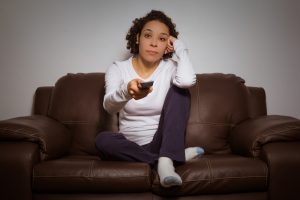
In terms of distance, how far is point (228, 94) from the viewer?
2135mm

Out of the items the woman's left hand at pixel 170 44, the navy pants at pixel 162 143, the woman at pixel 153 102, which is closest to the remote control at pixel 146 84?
the woman at pixel 153 102

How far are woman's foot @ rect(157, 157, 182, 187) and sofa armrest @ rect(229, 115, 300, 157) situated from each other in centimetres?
44

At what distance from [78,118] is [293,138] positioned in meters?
1.23

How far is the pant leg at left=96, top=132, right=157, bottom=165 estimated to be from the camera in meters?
1.63

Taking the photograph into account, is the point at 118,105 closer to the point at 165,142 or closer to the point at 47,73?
the point at 165,142

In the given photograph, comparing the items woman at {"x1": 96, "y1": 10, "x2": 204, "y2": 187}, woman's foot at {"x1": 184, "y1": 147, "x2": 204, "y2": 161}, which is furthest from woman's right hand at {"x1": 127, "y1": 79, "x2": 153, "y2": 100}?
woman's foot at {"x1": 184, "y1": 147, "x2": 204, "y2": 161}

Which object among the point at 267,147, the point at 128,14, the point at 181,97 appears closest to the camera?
the point at 267,147

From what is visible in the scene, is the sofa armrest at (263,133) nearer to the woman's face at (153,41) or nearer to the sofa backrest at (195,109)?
the sofa backrest at (195,109)

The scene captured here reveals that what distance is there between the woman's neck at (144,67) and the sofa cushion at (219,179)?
662mm

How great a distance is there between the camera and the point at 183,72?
179 centimetres

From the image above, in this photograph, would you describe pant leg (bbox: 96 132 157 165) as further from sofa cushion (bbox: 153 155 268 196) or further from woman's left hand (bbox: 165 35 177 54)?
woman's left hand (bbox: 165 35 177 54)

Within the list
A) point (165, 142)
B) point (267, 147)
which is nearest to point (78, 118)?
point (165, 142)

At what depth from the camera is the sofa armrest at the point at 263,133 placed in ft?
5.38

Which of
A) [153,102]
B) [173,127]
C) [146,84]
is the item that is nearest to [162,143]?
[173,127]
